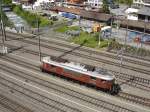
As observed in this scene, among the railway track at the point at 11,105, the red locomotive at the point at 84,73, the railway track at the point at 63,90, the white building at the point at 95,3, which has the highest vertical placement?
the white building at the point at 95,3

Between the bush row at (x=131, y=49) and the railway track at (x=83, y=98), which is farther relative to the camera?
the bush row at (x=131, y=49)

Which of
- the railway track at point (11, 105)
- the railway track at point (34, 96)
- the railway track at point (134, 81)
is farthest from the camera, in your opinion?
the railway track at point (134, 81)

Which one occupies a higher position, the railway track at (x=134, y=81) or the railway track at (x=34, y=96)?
the railway track at (x=134, y=81)

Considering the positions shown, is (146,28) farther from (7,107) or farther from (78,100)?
(7,107)

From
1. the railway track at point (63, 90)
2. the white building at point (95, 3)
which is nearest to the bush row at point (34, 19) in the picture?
the white building at point (95, 3)

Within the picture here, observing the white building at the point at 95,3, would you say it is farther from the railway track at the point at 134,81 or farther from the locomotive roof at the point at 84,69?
the locomotive roof at the point at 84,69

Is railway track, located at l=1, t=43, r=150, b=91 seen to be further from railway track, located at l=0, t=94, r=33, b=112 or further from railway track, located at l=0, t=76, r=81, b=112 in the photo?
railway track, located at l=0, t=94, r=33, b=112

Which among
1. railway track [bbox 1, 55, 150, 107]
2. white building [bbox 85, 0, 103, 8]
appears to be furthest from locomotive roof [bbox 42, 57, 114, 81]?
white building [bbox 85, 0, 103, 8]
